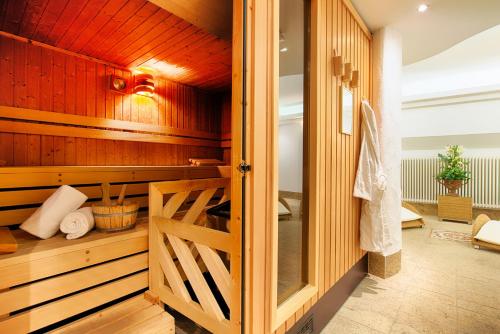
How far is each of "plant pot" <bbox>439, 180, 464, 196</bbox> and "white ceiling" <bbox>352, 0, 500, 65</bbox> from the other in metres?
3.80

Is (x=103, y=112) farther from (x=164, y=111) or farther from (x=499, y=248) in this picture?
(x=499, y=248)

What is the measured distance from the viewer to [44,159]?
277 centimetres

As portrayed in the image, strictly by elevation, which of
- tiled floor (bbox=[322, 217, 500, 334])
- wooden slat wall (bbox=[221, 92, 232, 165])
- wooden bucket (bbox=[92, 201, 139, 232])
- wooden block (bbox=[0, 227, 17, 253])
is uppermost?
wooden slat wall (bbox=[221, 92, 232, 165])

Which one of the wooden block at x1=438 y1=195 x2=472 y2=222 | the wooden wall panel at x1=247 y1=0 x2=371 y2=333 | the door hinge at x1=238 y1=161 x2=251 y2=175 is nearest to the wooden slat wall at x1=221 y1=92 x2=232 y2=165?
the wooden wall panel at x1=247 y1=0 x2=371 y2=333

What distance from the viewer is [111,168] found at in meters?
2.76

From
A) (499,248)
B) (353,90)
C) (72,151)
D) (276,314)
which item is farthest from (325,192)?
(499,248)

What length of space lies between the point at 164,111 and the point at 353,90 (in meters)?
2.75

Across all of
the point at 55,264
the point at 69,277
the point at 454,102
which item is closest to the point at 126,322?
the point at 69,277

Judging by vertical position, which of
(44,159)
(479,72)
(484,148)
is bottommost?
(44,159)

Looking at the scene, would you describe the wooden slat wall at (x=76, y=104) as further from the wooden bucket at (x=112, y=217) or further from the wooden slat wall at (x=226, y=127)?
the wooden bucket at (x=112, y=217)

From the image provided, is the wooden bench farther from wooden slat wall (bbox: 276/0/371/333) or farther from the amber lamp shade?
the amber lamp shade

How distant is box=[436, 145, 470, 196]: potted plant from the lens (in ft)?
18.7

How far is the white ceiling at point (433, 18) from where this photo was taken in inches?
96.3

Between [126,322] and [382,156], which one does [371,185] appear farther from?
[126,322]
